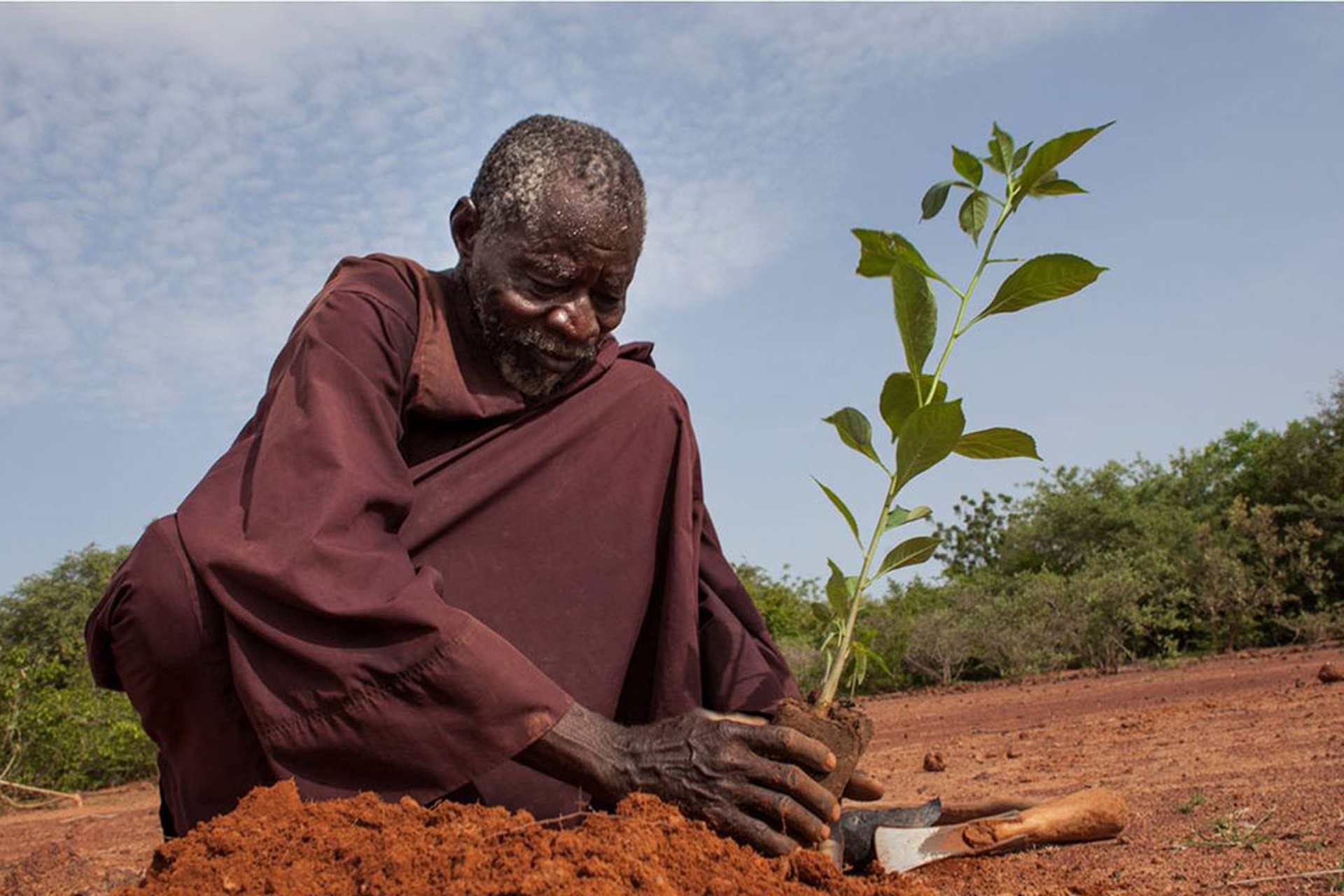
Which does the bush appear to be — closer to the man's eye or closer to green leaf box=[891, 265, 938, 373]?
the man's eye

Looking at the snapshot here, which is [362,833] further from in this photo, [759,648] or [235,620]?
[759,648]

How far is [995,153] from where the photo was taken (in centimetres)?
235

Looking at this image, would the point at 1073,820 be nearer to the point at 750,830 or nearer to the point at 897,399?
the point at 897,399

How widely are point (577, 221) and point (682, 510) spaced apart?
0.74 metres

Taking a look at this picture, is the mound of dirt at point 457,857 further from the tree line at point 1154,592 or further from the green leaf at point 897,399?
the tree line at point 1154,592

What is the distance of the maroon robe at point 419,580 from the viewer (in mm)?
1820

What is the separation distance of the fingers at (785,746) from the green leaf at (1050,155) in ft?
4.17

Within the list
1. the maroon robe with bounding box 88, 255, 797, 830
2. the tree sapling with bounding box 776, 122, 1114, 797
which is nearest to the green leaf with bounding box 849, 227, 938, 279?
the tree sapling with bounding box 776, 122, 1114, 797

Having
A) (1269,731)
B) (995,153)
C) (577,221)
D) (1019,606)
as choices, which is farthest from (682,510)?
(1019,606)

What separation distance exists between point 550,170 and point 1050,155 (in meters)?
1.08

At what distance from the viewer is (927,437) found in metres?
2.11

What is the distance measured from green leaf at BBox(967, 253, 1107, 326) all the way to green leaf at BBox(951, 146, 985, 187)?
0.26m

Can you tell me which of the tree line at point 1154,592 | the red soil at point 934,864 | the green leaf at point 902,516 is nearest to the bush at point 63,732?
the red soil at point 934,864

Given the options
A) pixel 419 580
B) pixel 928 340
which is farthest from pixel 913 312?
pixel 419 580
